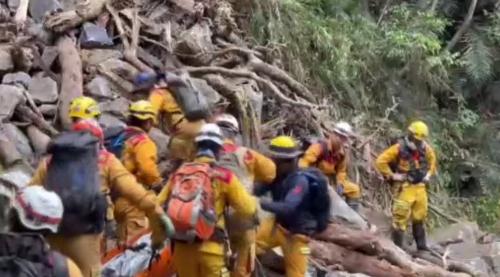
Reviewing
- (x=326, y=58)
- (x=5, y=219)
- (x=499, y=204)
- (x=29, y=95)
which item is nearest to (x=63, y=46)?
(x=29, y=95)

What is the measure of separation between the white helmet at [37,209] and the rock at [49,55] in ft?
22.7

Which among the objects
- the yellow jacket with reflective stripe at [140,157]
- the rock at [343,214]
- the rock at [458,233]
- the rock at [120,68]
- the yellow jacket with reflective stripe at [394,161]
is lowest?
the rock at [458,233]

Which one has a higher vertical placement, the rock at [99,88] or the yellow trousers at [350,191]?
the rock at [99,88]

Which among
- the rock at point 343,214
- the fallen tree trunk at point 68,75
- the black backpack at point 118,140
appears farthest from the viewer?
the rock at point 343,214

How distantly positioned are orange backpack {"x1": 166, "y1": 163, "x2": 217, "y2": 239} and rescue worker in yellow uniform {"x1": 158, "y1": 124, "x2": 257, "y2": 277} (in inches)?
2.8

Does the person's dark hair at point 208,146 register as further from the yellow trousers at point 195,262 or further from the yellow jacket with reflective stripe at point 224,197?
the yellow trousers at point 195,262

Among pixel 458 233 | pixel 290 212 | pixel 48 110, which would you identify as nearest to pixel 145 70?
pixel 48 110

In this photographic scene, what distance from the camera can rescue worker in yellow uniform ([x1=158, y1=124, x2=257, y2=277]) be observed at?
765cm

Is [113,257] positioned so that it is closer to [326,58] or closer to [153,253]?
[153,253]

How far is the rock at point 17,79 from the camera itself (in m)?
11.3

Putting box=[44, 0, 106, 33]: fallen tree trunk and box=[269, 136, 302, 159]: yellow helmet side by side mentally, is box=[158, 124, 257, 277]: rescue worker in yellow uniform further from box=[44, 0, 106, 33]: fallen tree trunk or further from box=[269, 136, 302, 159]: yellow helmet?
box=[44, 0, 106, 33]: fallen tree trunk

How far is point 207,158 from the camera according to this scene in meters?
7.65

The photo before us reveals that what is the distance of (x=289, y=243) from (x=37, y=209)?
4.14 meters

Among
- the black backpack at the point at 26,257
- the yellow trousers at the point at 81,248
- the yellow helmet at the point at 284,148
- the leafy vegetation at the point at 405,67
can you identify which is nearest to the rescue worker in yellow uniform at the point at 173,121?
the yellow helmet at the point at 284,148
